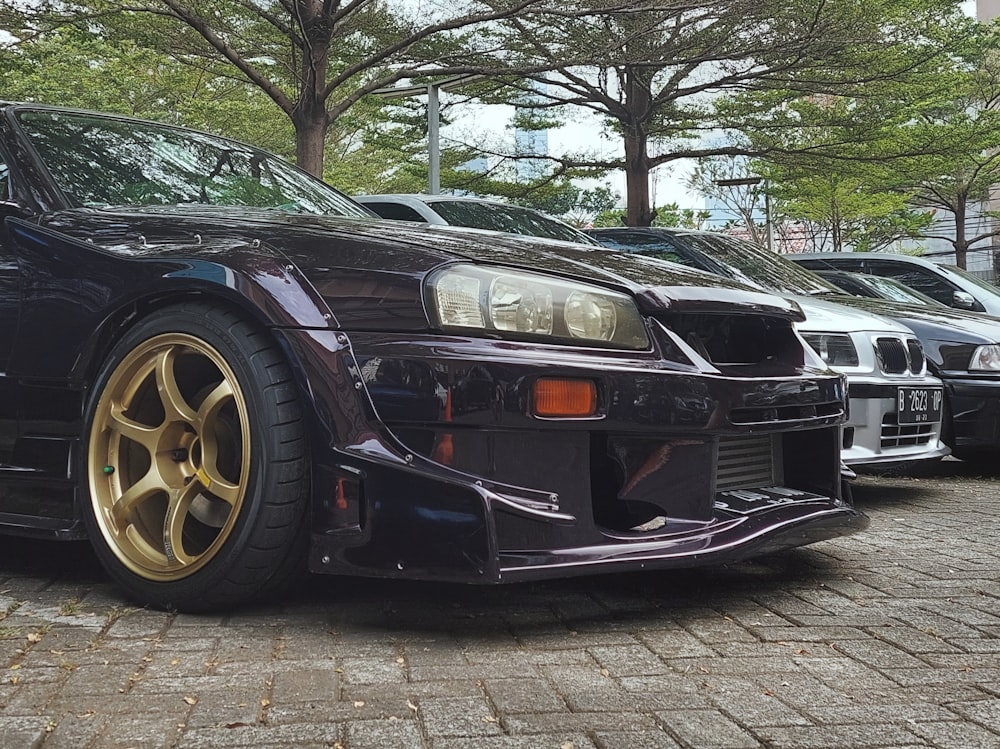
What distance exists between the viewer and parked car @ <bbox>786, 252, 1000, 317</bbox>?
1023 cm

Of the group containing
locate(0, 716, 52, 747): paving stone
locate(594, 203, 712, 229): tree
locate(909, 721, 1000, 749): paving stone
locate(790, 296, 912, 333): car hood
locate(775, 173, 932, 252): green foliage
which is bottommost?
locate(909, 721, 1000, 749): paving stone

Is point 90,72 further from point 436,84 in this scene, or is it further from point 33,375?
point 33,375

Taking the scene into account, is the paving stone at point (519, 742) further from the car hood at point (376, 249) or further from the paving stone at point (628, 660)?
the car hood at point (376, 249)

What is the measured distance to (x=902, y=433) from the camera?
5414 millimetres

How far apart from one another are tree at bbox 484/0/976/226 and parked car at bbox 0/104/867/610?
926 cm

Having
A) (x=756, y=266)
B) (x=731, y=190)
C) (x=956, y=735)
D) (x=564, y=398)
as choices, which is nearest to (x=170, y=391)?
(x=564, y=398)

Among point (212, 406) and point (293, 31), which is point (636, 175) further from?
point (212, 406)

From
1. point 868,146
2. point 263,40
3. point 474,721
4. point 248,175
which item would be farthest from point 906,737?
point 868,146

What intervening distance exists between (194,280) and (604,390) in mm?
1103

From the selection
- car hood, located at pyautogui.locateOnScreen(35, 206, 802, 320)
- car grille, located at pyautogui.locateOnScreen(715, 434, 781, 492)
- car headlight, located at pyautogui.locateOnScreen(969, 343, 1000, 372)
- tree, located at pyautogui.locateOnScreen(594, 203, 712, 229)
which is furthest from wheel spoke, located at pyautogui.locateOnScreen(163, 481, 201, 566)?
tree, located at pyautogui.locateOnScreen(594, 203, 712, 229)

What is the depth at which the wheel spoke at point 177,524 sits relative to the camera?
3.02 m

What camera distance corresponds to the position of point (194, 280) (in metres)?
3.02

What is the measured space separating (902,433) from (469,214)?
3.47 m

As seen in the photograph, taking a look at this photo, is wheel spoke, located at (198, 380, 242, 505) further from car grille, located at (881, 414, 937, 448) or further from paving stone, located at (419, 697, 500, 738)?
car grille, located at (881, 414, 937, 448)
